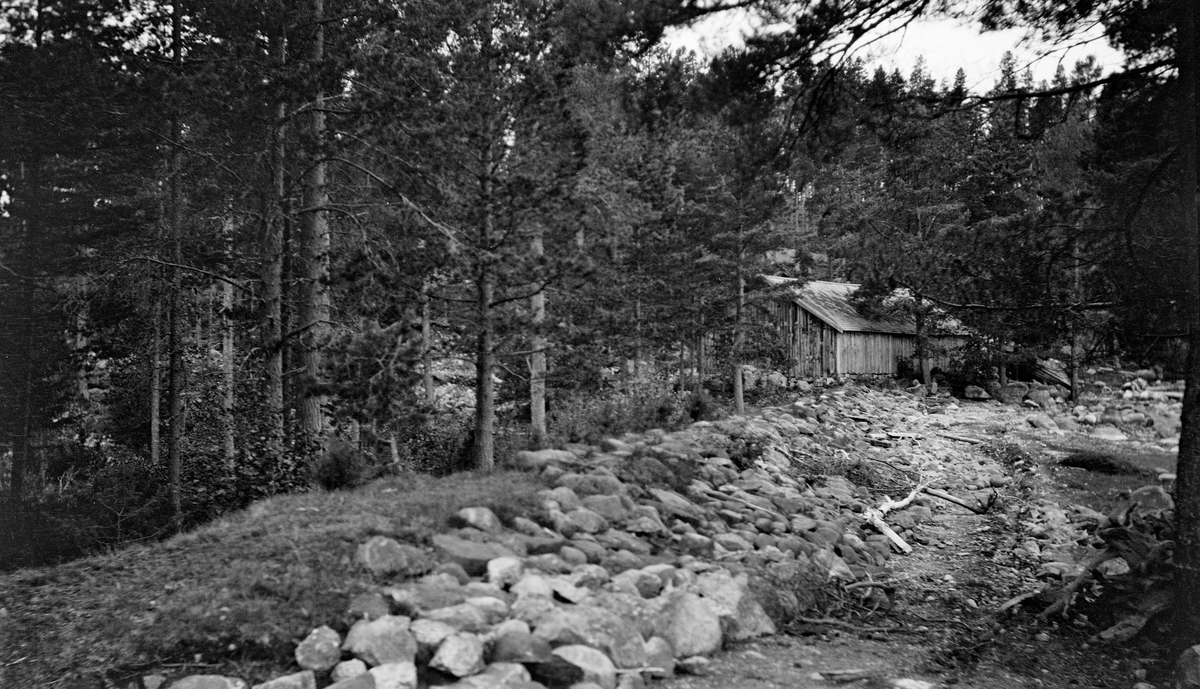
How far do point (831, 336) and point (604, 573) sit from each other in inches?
987

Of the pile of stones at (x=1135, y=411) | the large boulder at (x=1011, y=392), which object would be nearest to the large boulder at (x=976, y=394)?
the large boulder at (x=1011, y=392)

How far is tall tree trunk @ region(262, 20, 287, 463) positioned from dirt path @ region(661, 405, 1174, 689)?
8.61 metres

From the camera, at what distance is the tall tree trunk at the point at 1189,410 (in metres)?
4.45

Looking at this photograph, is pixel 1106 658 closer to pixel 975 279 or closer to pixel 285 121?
pixel 975 279

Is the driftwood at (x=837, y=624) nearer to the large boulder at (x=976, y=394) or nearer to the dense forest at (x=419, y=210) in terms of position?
the dense forest at (x=419, y=210)

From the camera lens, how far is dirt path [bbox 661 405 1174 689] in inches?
181

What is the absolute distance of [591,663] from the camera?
4164mm

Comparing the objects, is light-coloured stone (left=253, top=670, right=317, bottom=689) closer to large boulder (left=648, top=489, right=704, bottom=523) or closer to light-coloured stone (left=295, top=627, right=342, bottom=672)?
light-coloured stone (left=295, top=627, right=342, bottom=672)

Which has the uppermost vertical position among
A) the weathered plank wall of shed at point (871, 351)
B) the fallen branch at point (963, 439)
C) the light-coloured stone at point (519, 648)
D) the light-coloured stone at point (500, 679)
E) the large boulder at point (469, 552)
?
the weathered plank wall of shed at point (871, 351)

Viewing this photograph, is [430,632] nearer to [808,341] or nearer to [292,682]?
[292,682]

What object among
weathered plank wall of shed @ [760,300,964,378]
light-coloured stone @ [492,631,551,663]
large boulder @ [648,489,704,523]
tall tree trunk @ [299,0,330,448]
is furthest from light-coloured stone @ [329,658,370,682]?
weathered plank wall of shed @ [760,300,964,378]

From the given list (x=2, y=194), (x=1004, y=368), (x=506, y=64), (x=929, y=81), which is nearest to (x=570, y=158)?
(x=506, y=64)

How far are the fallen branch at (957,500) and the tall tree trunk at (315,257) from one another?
9.90 m

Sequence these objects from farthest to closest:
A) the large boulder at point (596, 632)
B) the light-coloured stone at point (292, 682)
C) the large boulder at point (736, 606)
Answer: the large boulder at point (736, 606) → the large boulder at point (596, 632) → the light-coloured stone at point (292, 682)
